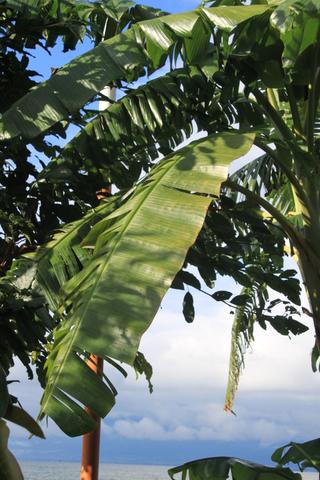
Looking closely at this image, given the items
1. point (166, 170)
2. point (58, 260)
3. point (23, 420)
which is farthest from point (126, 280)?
point (23, 420)

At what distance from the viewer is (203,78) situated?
13.2 feet

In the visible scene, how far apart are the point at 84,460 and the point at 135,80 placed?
7.91 ft

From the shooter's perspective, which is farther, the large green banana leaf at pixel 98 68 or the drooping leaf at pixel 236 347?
the drooping leaf at pixel 236 347

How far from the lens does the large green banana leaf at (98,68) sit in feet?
11.3

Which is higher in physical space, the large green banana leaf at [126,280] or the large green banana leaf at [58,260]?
the large green banana leaf at [126,280]

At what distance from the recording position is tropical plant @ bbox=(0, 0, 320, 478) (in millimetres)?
2121

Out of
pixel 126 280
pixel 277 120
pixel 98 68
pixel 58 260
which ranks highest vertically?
pixel 98 68

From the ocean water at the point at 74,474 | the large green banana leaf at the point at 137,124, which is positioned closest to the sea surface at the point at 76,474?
the ocean water at the point at 74,474

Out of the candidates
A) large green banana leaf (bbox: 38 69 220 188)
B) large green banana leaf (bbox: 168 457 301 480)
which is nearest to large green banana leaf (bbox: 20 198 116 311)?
large green banana leaf (bbox: 38 69 220 188)

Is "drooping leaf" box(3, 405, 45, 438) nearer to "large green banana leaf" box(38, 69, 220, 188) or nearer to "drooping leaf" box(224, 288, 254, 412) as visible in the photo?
"large green banana leaf" box(38, 69, 220, 188)

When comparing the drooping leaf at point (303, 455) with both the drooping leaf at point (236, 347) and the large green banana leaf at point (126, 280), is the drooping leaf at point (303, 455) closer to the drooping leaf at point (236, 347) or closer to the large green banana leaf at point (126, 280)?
the large green banana leaf at point (126, 280)

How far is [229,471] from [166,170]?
4.36 feet

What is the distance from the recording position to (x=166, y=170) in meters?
2.82

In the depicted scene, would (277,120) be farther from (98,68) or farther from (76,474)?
(76,474)
